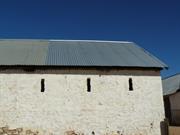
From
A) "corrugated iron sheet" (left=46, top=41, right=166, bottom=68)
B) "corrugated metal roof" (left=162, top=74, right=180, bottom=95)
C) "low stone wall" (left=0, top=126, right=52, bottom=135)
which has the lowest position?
"low stone wall" (left=0, top=126, right=52, bottom=135)

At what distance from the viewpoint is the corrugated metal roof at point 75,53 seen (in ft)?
57.7

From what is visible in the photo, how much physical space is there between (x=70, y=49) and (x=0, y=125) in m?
7.55

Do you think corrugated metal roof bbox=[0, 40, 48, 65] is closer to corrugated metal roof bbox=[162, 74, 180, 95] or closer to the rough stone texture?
the rough stone texture

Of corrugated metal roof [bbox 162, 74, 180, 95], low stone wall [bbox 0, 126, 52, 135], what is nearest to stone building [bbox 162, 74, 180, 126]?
corrugated metal roof [bbox 162, 74, 180, 95]

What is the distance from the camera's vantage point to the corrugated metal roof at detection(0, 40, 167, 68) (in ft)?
57.7

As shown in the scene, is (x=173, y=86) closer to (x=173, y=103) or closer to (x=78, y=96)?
(x=173, y=103)

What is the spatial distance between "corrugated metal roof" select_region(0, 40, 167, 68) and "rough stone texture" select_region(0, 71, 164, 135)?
3.59ft

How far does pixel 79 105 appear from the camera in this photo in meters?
16.5

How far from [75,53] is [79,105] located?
4488mm

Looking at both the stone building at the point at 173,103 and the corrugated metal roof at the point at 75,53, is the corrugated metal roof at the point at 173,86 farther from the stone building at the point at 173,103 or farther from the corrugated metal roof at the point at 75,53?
the corrugated metal roof at the point at 75,53

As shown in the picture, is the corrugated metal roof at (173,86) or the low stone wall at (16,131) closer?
the low stone wall at (16,131)

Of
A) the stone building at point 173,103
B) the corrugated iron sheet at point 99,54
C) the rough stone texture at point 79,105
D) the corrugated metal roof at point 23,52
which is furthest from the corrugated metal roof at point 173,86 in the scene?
the corrugated metal roof at point 23,52

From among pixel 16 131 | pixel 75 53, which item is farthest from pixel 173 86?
pixel 16 131

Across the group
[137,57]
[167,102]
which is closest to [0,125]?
[137,57]
